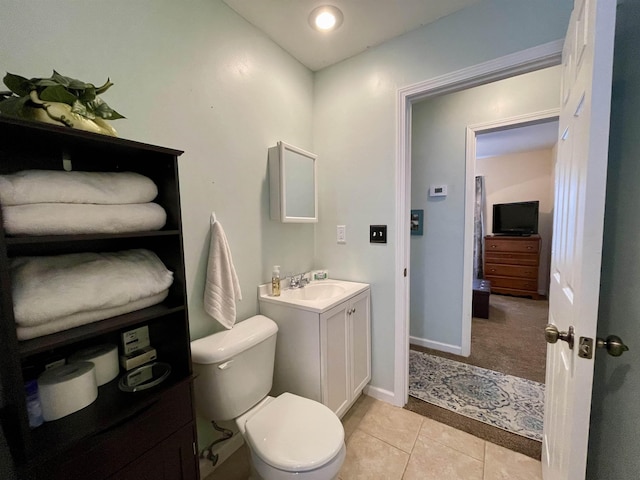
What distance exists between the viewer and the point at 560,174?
117 centimetres

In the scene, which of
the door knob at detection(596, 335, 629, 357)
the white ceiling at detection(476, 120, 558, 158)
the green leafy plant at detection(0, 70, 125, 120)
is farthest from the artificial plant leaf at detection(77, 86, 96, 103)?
the white ceiling at detection(476, 120, 558, 158)

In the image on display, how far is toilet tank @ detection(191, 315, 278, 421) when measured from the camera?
1.15 m

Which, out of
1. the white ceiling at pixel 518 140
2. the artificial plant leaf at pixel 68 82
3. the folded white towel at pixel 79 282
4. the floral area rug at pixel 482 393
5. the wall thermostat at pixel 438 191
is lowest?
the floral area rug at pixel 482 393

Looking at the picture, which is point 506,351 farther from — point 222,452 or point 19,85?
point 19,85

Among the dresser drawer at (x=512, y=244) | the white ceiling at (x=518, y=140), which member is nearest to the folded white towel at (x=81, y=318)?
the white ceiling at (x=518, y=140)

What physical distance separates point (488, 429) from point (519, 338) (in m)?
1.63

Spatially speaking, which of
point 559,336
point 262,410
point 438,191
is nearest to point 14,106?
point 262,410

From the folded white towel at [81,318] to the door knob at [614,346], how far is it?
1.31 meters

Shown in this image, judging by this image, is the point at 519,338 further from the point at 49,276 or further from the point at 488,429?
the point at 49,276

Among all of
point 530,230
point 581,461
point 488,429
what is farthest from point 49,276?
point 530,230

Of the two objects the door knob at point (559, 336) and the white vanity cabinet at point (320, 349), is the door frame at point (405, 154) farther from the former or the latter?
the door knob at point (559, 336)

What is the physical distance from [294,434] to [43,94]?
1378 millimetres

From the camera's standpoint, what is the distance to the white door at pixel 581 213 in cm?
66

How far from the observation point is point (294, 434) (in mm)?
1087
